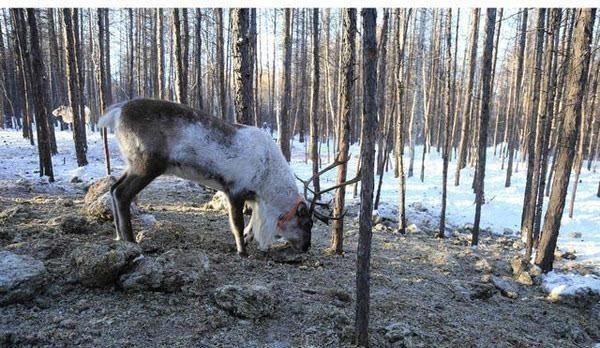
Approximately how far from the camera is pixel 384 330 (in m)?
3.93

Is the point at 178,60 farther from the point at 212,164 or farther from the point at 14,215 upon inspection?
the point at 212,164

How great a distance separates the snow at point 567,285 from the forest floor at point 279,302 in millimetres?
164

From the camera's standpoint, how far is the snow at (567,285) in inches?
247

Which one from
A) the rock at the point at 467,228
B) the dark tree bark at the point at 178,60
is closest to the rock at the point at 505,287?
the rock at the point at 467,228

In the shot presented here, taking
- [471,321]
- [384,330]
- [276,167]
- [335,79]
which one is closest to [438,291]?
[471,321]

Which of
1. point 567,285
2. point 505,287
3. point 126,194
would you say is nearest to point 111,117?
point 126,194

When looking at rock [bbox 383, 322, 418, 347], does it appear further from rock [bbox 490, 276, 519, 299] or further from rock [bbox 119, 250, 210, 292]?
rock [bbox 490, 276, 519, 299]

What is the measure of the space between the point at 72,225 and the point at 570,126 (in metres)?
8.02

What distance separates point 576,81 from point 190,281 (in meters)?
7.01

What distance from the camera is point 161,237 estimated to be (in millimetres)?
5504

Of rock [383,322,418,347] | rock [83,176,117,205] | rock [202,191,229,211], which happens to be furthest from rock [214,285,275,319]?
rock [202,191,229,211]

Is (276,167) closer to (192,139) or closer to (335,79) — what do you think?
(192,139)

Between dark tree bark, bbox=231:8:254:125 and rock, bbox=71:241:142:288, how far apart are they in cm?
405

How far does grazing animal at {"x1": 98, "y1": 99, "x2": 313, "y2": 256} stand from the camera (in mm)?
4840
